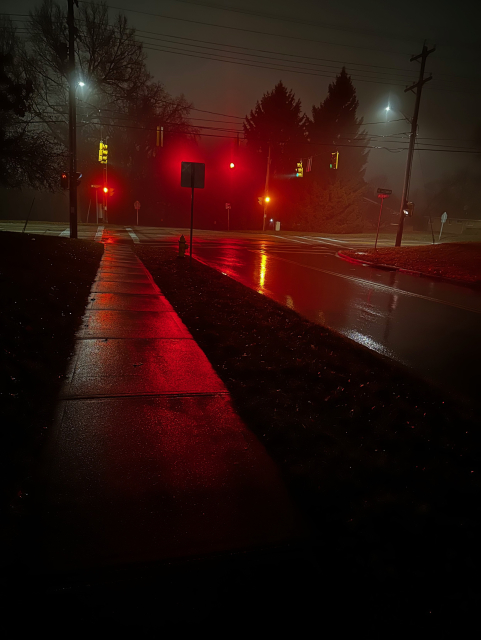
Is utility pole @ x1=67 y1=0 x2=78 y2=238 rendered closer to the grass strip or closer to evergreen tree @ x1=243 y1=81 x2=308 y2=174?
the grass strip

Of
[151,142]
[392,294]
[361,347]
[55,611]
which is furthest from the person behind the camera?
[151,142]

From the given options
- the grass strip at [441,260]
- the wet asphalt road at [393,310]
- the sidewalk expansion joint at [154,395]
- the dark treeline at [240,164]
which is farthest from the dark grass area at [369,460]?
the dark treeline at [240,164]

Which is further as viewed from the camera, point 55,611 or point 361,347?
point 361,347

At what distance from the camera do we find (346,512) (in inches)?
113

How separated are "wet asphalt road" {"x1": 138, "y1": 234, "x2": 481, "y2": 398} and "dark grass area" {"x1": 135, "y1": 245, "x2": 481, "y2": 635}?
82 cm

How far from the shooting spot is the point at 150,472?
322 cm

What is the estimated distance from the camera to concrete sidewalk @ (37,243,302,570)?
257cm

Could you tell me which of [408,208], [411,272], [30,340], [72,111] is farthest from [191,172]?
[408,208]

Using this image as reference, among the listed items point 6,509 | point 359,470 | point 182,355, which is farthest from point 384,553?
point 182,355

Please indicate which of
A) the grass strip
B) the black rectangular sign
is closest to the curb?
the grass strip

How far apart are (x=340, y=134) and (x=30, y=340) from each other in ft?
208

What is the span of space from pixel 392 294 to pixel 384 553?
35.1 feet

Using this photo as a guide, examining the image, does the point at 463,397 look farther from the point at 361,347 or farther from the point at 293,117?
the point at 293,117

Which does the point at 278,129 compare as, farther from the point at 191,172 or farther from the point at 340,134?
the point at 191,172
